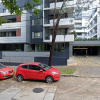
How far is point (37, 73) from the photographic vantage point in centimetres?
805

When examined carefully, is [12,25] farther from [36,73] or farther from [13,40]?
[36,73]

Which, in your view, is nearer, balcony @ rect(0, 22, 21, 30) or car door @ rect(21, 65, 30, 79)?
car door @ rect(21, 65, 30, 79)

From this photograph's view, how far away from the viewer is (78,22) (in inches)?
2494

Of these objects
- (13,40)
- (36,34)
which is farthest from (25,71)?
(13,40)

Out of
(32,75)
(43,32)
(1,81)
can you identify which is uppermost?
(43,32)

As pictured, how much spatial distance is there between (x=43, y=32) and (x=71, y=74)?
41.9 ft

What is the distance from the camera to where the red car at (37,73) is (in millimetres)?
7863

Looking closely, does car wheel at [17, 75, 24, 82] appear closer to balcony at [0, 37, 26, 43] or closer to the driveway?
the driveway

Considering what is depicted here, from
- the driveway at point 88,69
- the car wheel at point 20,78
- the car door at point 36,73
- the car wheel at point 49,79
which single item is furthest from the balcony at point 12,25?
the car wheel at point 49,79

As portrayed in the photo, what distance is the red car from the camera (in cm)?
786

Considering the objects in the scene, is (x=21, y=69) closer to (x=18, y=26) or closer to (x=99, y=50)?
(x=18, y=26)

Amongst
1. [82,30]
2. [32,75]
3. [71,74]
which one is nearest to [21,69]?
[32,75]

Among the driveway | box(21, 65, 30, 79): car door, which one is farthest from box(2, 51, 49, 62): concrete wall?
box(21, 65, 30, 79): car door

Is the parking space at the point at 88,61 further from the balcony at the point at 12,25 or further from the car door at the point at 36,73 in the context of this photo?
the balcony at the point at 12,25
